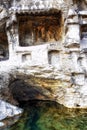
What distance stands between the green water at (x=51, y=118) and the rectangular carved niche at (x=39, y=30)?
7.63 ft

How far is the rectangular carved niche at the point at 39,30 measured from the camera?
8.80 m

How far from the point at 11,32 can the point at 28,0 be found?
1227 mm

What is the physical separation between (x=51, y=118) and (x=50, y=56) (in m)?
1.97

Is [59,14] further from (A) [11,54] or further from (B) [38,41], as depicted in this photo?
→ (A) [11,54]

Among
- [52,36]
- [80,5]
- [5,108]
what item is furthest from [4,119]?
[80,5]

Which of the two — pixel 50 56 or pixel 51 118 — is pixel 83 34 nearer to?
pixel 50 56

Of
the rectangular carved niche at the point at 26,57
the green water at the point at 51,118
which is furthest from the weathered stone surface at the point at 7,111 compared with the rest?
the rectangular carved niche at the point at 26,57

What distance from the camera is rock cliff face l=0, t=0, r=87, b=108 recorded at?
25.9 feet

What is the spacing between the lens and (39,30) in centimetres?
888

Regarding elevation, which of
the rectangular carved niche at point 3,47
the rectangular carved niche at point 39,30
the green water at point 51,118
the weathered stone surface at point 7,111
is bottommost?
the green water at point 51,118

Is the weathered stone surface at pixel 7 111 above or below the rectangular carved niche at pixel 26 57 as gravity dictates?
below

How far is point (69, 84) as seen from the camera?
7.92 m

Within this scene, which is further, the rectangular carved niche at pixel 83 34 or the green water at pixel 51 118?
the rectangular carved niche at pixel 83 34

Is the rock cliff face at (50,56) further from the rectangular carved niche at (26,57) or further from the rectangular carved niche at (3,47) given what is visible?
the rectangular carved niche at (3,47)
